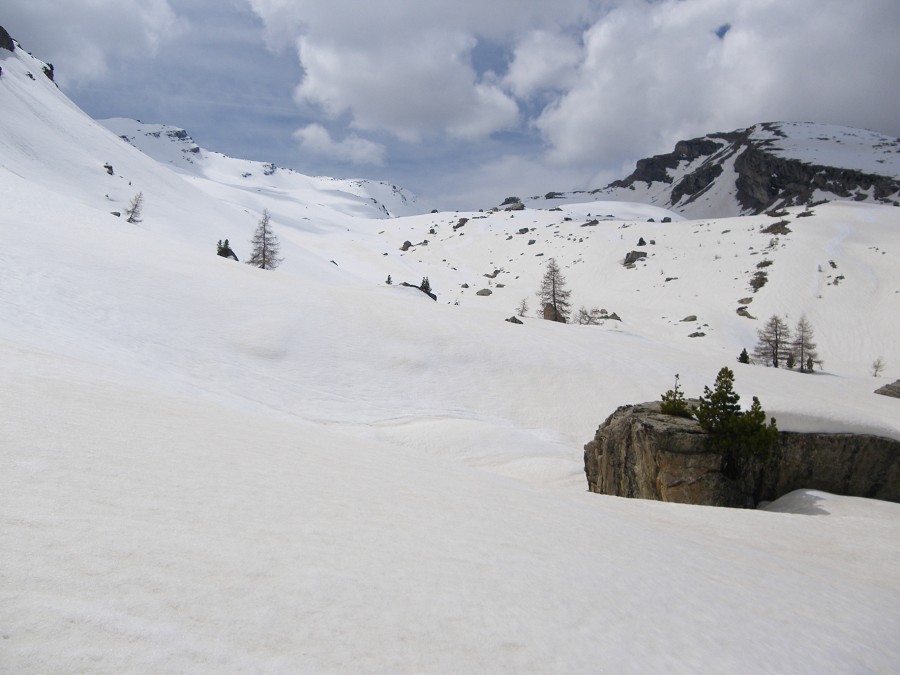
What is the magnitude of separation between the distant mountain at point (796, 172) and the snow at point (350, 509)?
15215 centimetres

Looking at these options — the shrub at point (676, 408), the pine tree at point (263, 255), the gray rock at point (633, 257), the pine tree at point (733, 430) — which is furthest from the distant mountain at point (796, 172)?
the pine tree at point (733, 430)

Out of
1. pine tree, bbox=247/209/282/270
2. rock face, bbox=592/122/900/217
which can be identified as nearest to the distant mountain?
rock face, bbox=592/122/900/217

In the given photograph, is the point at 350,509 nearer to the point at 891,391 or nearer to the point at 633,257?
the point at 891,391

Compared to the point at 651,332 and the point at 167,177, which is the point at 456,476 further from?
the point at 167,177

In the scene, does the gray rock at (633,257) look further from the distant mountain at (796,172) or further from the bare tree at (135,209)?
the distant mountain at (796,172)

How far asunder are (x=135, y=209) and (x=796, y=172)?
18292 centimetres

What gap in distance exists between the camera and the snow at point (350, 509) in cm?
283

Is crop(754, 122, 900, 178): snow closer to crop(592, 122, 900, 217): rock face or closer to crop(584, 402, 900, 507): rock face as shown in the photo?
crop(592, 122, 900, 217): rock face

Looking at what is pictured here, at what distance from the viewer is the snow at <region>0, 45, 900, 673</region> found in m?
2.83

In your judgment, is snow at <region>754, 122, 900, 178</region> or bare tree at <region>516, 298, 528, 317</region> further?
snow at <region>754, 122, 900, 178</region>

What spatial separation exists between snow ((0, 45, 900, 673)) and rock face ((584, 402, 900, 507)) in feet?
2.01

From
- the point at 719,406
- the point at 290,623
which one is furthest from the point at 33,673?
the point at 719,406

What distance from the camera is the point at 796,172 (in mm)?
156250

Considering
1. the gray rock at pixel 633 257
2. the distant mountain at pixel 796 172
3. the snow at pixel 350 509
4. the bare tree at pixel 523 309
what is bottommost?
the snow at pixel 350 509
